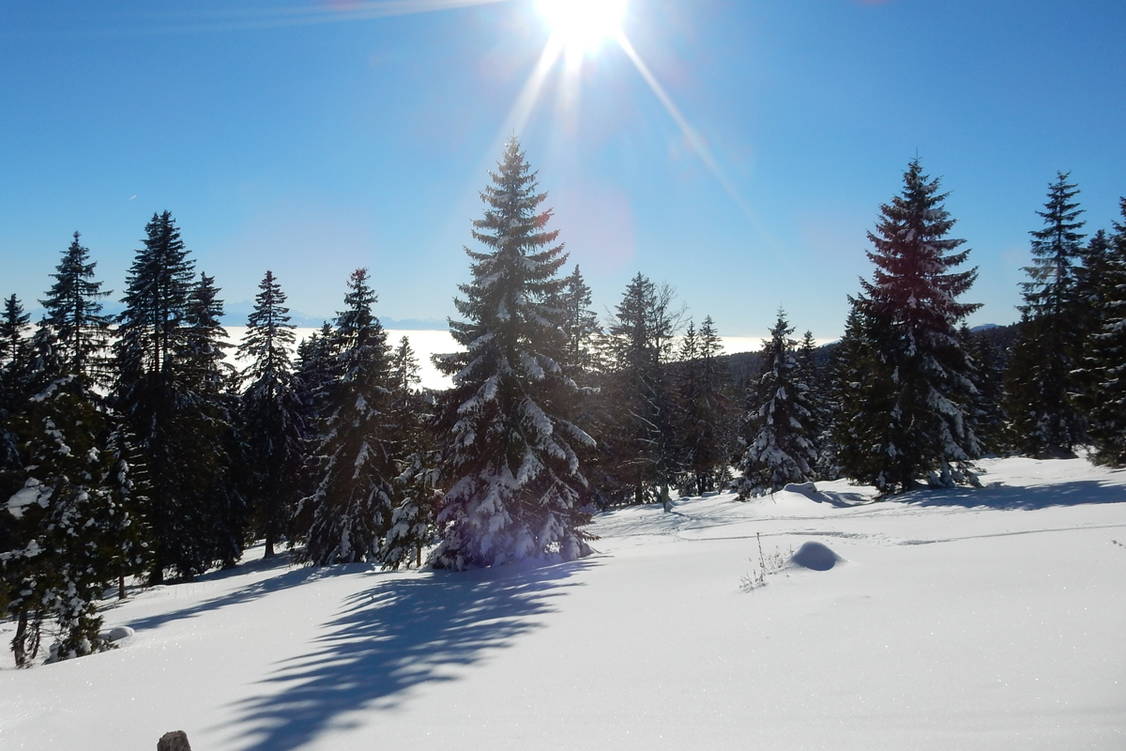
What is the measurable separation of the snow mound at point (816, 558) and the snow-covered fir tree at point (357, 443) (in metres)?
19.0

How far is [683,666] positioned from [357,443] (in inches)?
836

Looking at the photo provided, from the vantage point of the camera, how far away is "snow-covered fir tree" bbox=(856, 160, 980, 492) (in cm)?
2200

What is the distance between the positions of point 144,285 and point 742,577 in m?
29.9

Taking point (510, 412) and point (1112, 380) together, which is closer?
point (510, 412)

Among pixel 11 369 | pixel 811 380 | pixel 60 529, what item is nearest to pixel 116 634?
pixel 60 529

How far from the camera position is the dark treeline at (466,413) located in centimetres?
1539

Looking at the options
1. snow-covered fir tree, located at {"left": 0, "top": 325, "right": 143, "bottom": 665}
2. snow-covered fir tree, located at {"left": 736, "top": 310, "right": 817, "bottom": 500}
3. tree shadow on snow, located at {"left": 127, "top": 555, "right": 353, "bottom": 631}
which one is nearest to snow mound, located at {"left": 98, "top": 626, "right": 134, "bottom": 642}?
snow-covered fir tree, located at {"left": 0, "top": 325, "right": 143, "bottom": 665}

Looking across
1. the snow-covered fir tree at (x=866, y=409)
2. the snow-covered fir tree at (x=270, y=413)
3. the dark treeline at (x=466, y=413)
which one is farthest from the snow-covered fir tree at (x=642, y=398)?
the snow-covered fir tree at (x=270, y=413)

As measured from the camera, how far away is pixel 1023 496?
17.6 metres

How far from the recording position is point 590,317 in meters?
40.3

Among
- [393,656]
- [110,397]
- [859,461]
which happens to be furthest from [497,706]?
[110,397]

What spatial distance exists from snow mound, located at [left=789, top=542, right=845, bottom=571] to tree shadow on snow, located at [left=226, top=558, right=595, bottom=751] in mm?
3867

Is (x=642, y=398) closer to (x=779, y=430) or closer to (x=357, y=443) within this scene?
(x=779, y=430)

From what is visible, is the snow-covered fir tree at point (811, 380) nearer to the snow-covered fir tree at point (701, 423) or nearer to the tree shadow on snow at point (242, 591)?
the snow-covered fir tree at point (701, 423)
